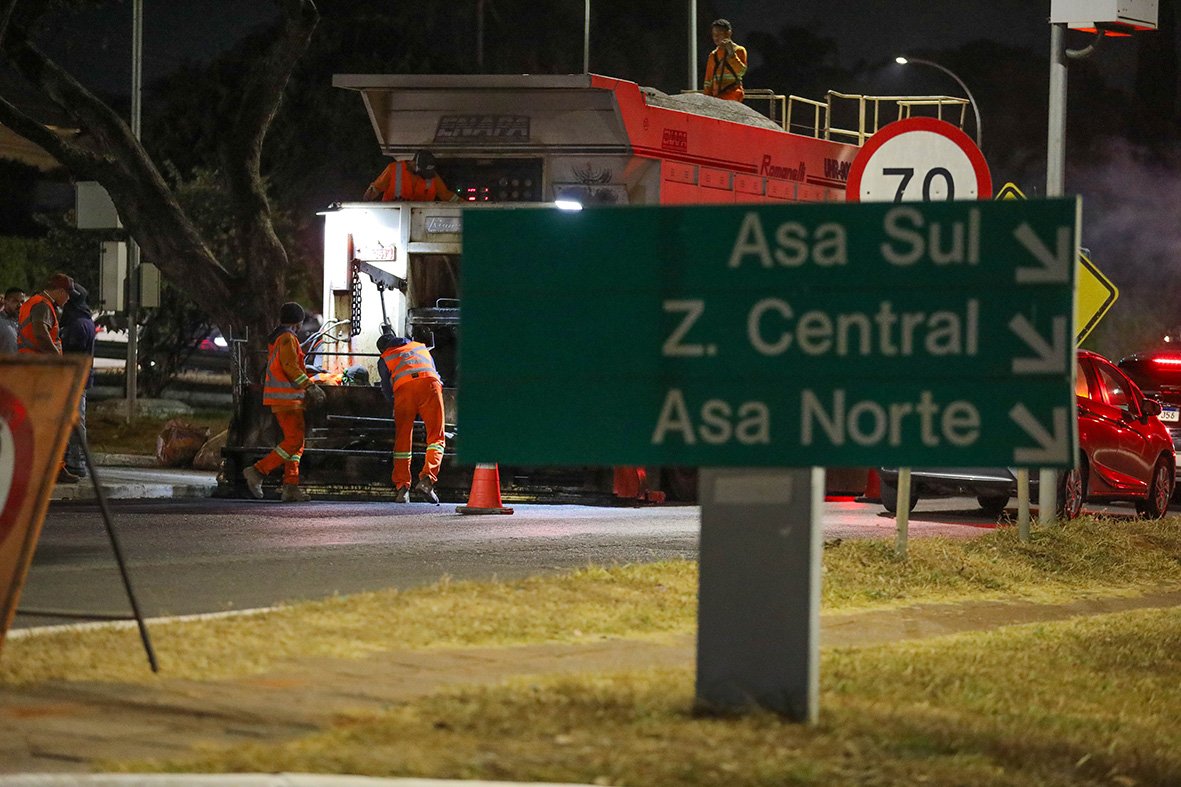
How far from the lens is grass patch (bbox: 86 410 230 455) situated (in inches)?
1005

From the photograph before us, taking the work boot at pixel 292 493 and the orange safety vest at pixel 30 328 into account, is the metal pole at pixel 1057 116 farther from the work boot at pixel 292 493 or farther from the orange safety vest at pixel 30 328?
the orange safety vest at pixel 30 328

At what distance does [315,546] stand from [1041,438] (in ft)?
24.3

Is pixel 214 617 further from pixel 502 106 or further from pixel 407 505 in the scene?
pixel 502 106

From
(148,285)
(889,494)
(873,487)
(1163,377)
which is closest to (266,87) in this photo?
→ (148,285)

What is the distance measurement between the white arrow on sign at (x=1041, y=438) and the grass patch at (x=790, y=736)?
986mm

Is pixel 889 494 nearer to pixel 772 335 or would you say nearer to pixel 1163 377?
pixel 1163 377

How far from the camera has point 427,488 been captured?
666 inches

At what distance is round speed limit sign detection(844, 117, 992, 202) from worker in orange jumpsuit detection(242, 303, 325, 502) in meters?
7.08

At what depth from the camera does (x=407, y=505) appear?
1678 cm

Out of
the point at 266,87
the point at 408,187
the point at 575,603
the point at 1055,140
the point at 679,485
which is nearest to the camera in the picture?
the point at 575,603

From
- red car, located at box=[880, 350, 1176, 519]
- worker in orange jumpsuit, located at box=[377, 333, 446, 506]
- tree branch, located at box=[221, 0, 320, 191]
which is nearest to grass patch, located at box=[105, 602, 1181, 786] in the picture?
red car, located at box=[880, 350, 1176, 519]

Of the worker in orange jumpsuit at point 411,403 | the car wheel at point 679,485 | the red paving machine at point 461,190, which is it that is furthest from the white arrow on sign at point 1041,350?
the car wheel at point 679,485

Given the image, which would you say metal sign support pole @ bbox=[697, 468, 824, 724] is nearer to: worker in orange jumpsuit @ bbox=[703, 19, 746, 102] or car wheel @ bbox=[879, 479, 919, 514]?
car wheel @ bbox=[879, 479, 919, 514]

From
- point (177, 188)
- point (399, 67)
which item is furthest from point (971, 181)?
point (399, 67)
